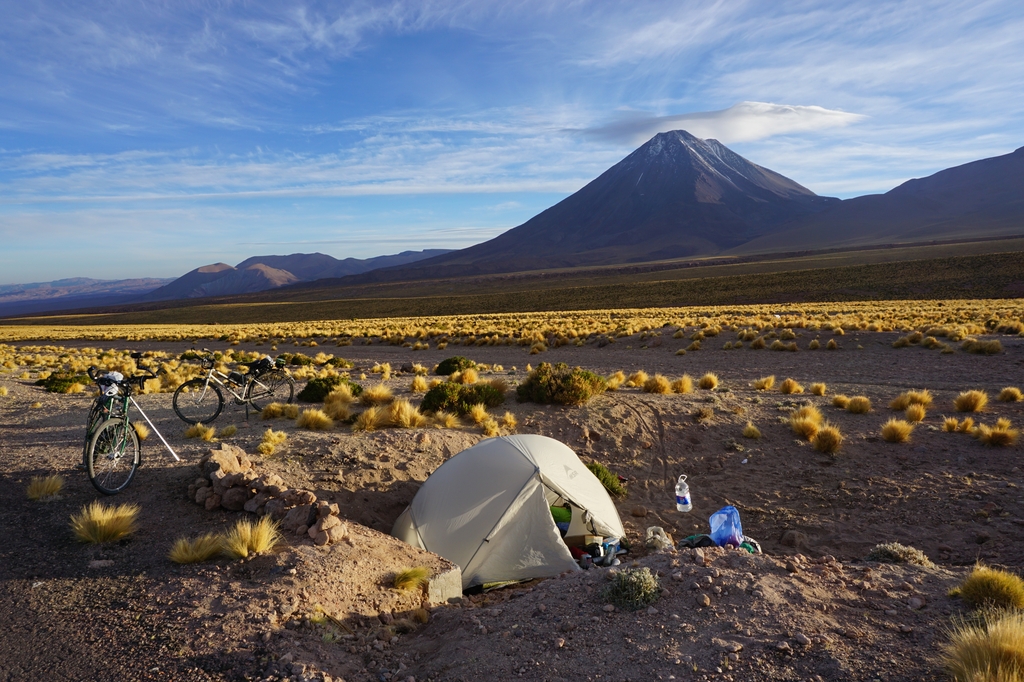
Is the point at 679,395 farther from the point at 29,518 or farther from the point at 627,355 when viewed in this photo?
the point at 29,518

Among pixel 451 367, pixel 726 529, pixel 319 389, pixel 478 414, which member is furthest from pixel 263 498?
pixel 451 367

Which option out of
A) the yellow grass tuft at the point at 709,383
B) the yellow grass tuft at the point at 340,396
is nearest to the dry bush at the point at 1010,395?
the yellow grass tuft at the point at 709,383

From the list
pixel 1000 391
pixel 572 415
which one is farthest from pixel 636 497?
pixel 1000 391

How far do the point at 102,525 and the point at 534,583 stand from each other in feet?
14.7

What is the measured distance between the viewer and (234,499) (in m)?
6.62

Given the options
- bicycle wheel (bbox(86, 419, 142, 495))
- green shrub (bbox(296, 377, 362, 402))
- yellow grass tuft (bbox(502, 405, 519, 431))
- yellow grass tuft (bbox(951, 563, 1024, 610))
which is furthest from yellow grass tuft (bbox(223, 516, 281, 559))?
green shrub (bbox(296, 377, 362, 402))

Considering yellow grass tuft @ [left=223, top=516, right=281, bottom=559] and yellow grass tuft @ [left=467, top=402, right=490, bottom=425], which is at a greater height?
yellow grass tuft @ [left=223, top=516, right=281, bottom=559]

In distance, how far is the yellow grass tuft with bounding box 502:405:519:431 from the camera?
457 inches

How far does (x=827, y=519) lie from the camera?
8383 millimetres

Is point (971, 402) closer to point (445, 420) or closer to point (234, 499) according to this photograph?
point (445, 420)

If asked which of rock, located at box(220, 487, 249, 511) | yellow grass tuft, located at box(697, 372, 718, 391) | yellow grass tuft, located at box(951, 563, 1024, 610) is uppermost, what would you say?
rock, located at box(220, 487, 249, 511)

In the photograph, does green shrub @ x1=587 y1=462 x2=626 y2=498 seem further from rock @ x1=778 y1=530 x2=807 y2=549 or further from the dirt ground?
rock @ x1=778 y1=530 x2=807 y2=549

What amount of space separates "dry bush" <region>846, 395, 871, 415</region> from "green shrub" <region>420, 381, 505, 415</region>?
23.8 feet

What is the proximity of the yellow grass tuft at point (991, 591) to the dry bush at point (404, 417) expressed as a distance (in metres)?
8.28
